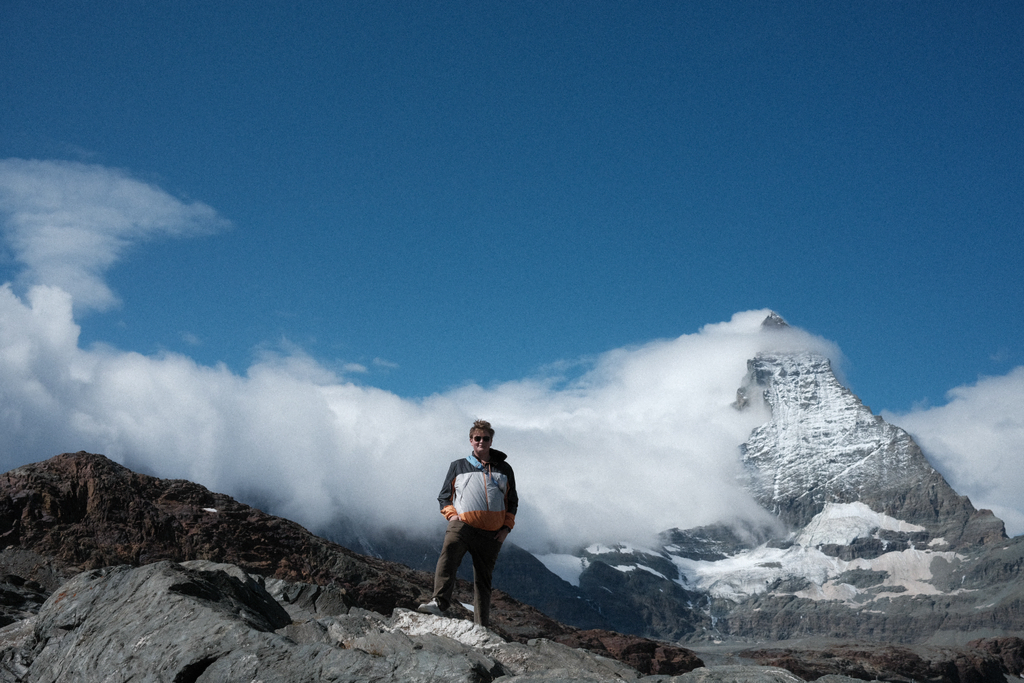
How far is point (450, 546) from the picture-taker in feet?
34.3

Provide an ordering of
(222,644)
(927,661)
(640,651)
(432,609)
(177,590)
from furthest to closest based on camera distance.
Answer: (927,661) < (640,651) < (432,609) < (177,590) < (222,644)

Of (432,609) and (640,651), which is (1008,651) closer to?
(640,651)

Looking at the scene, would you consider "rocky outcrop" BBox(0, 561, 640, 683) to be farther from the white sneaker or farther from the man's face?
the man's face

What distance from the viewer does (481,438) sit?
10.4 m

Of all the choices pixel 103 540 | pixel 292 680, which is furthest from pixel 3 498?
pixel 292 680

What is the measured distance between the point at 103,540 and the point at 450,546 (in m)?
11.1

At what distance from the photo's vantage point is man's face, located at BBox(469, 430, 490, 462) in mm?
10438

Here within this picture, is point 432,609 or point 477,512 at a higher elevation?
point 477,512

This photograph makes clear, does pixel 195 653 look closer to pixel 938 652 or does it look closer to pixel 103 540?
pixel 103 540

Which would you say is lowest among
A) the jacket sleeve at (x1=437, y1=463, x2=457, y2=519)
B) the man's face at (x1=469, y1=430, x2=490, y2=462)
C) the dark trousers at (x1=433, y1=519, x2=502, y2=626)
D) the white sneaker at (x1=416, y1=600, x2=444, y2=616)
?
the white sneaker at (x1=416, y1=600, x2=444, y2=616)

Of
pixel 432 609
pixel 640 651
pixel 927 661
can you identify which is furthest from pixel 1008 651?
pixel 432 609

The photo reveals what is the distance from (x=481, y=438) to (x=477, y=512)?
2.99 ft

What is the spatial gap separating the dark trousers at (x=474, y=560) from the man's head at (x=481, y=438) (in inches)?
33.6

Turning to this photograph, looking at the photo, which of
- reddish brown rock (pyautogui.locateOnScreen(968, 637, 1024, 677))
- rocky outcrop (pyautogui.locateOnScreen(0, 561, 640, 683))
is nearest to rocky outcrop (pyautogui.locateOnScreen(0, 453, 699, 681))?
rocky outcrop (pyautogui.locateOnScreen(0, 561, 640, 683))
